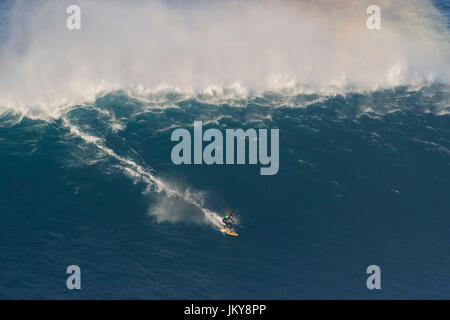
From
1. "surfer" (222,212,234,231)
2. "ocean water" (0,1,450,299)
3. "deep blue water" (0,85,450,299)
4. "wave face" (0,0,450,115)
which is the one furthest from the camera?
"wave face" (0,0,450,115)

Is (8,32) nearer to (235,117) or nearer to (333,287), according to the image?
(235,117)

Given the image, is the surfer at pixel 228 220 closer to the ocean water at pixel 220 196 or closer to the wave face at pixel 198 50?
the ocean water at pixel 220 196

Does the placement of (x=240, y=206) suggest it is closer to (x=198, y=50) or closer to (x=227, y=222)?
(x=227, y=222)

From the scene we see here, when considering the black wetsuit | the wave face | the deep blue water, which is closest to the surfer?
the black wetsuit

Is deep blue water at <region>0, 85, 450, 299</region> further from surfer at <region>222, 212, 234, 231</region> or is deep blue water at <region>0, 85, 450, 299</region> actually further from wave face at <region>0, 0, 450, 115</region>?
wave face at <region>0, 0, 450, 115</region>

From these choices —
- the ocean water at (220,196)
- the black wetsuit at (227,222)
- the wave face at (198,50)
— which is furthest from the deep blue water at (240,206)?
the wave face at (198,50)
